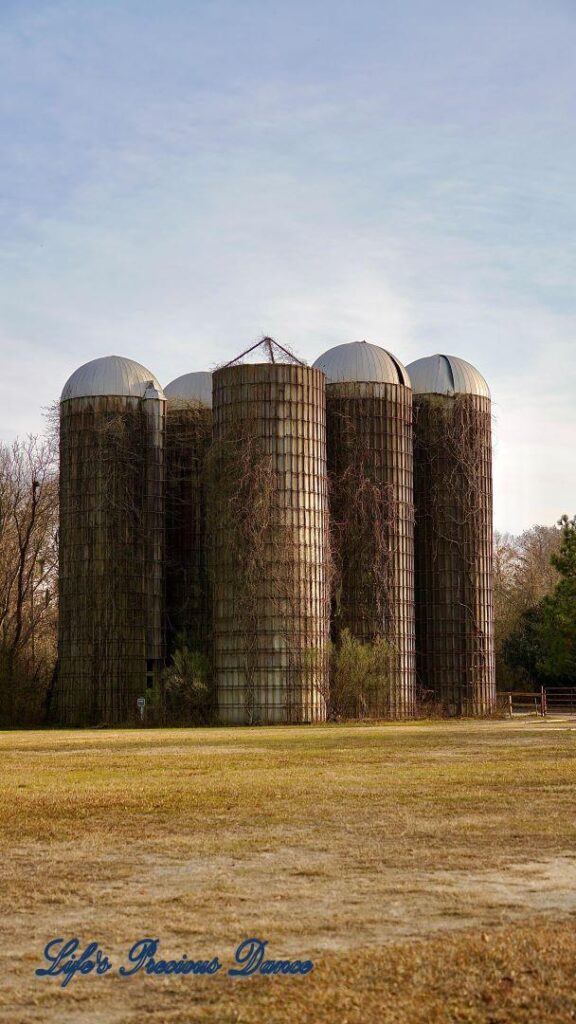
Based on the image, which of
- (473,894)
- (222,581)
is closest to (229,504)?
(222,581)

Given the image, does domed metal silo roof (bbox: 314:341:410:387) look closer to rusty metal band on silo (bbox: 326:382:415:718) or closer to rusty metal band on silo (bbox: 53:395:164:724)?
rusty metal band on silo (bbox: 326:382:415:718)

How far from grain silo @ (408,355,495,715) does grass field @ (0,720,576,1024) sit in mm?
39920

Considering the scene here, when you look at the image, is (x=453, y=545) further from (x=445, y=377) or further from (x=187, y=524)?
(x=187, y=524)

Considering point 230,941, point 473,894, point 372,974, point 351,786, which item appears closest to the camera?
point 372,974

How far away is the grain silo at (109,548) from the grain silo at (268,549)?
5207mm

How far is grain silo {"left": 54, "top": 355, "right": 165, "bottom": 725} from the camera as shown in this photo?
59.2 metres

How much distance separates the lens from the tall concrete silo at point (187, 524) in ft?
206

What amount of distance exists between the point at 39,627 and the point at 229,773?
49485 millimetres

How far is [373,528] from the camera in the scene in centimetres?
6016

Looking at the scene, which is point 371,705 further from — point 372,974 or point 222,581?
point 372,974

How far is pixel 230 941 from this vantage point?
31.5 ft
